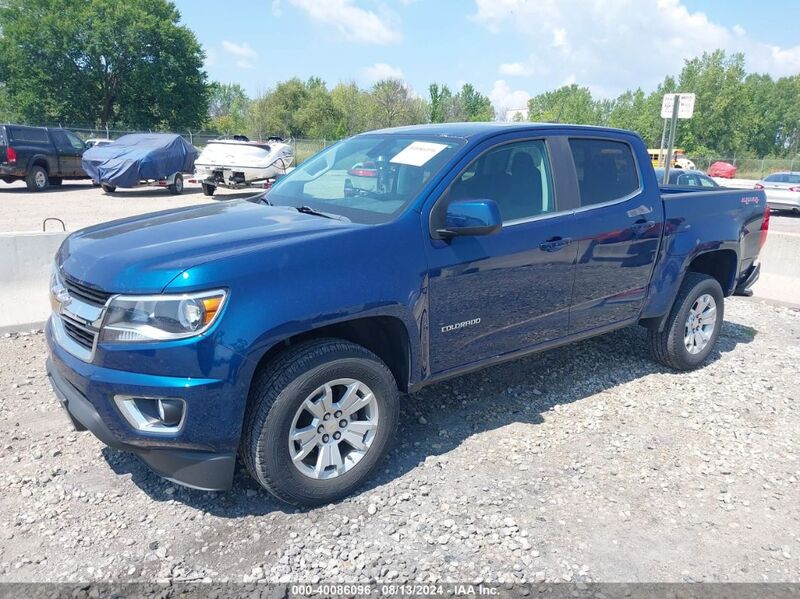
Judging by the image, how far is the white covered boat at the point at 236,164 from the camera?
1590 centimetres

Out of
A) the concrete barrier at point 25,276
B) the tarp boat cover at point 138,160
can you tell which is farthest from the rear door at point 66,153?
the concrete barrier at point 25,276

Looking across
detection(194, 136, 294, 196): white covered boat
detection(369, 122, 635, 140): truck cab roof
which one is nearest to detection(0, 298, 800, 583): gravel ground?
detection(369, 122, 635, 140): truck cab roof

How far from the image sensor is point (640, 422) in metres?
4.27

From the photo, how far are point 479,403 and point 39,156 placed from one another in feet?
59.9

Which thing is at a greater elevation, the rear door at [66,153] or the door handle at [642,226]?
the rear door at [66,153]

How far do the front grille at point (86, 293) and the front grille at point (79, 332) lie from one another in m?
0.12

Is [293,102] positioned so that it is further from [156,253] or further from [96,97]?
[156,253]

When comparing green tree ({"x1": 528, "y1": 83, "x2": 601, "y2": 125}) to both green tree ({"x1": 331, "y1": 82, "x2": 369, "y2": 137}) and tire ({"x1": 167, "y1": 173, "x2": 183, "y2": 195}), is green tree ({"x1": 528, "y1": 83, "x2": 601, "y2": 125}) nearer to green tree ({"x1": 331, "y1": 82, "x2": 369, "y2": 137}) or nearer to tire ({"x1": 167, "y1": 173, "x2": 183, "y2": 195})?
green tree ({"x1": 331, "y1": 82, "x2": 369, "y2": 137})

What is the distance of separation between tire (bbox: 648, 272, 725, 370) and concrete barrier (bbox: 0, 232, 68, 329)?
5.34 m

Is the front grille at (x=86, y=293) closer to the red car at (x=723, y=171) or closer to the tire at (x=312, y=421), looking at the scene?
the tire at (x=312, y=421)

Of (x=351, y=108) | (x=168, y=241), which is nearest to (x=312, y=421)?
(x=168, y=241)

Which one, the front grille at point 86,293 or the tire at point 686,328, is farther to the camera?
the tire at point 686,328

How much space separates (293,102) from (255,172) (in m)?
45.2

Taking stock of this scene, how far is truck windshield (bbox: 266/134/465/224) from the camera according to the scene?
3.56 metres
